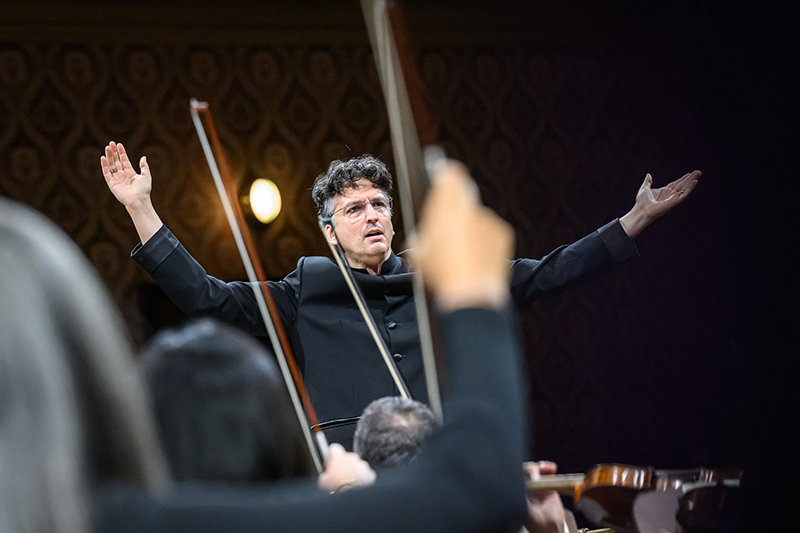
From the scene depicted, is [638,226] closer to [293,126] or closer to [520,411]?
[520,411]

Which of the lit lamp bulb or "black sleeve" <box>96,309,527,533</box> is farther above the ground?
the lit lamp bulb

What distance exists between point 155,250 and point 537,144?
239cm

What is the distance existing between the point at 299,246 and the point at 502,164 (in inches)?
37.6

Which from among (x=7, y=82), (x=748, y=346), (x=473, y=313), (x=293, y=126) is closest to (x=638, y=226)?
(x=748, y=346)

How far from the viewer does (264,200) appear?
3.53 meters

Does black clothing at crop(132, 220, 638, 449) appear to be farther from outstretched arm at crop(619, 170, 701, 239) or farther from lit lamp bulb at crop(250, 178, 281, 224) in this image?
lit lamp bulb at crop(250, 178, 281, 224)

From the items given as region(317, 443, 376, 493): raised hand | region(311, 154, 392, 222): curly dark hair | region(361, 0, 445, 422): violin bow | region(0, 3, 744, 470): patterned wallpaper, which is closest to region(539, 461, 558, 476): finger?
region(361, 0, 445, 422): violin bow

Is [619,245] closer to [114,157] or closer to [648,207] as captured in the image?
[648,207]

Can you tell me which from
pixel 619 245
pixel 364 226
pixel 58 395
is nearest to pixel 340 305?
pixel 364 226

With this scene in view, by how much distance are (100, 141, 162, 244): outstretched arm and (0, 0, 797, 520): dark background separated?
1.15 metres

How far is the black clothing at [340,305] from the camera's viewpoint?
73.3 inches

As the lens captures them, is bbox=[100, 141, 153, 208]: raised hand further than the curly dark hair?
No

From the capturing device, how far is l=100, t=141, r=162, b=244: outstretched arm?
1865 mm

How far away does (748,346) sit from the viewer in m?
2.99
